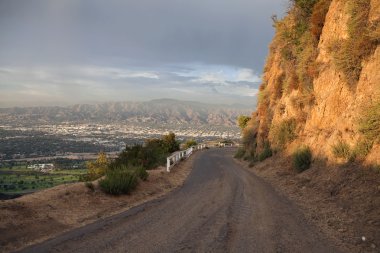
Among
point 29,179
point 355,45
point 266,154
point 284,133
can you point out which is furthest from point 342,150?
point 29,179

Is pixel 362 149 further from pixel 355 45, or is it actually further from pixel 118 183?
pixel 118 183

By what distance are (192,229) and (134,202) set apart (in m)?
4.52

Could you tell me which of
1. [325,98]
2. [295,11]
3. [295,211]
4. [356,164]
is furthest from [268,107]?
[295,211]

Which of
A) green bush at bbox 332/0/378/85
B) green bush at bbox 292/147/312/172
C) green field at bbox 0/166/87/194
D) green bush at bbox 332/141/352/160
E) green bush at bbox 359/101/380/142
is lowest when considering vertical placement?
green field at bbox 0/166/87/194

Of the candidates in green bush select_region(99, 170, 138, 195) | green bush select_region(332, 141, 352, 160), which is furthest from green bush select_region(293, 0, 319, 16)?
green bush select_region(99, 170, 138, 195)

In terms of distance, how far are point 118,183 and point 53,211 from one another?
3.44 metres

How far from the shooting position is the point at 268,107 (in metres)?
34.7

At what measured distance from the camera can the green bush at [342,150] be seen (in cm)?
1421

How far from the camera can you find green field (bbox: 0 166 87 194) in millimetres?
54719

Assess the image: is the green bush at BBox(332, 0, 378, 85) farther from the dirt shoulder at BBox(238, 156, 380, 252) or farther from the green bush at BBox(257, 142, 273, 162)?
the green bush at BBox(257, 142, 273, 162)

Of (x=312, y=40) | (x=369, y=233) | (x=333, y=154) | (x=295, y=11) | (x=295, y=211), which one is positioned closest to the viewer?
(x=369, y=233)

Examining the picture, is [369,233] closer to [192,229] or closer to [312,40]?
[192,229]

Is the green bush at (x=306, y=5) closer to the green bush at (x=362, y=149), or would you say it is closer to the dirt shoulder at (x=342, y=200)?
the dirt shoulder at (x=342, y=200)

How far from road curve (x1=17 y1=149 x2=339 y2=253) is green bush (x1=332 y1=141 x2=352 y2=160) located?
327 centimetres
